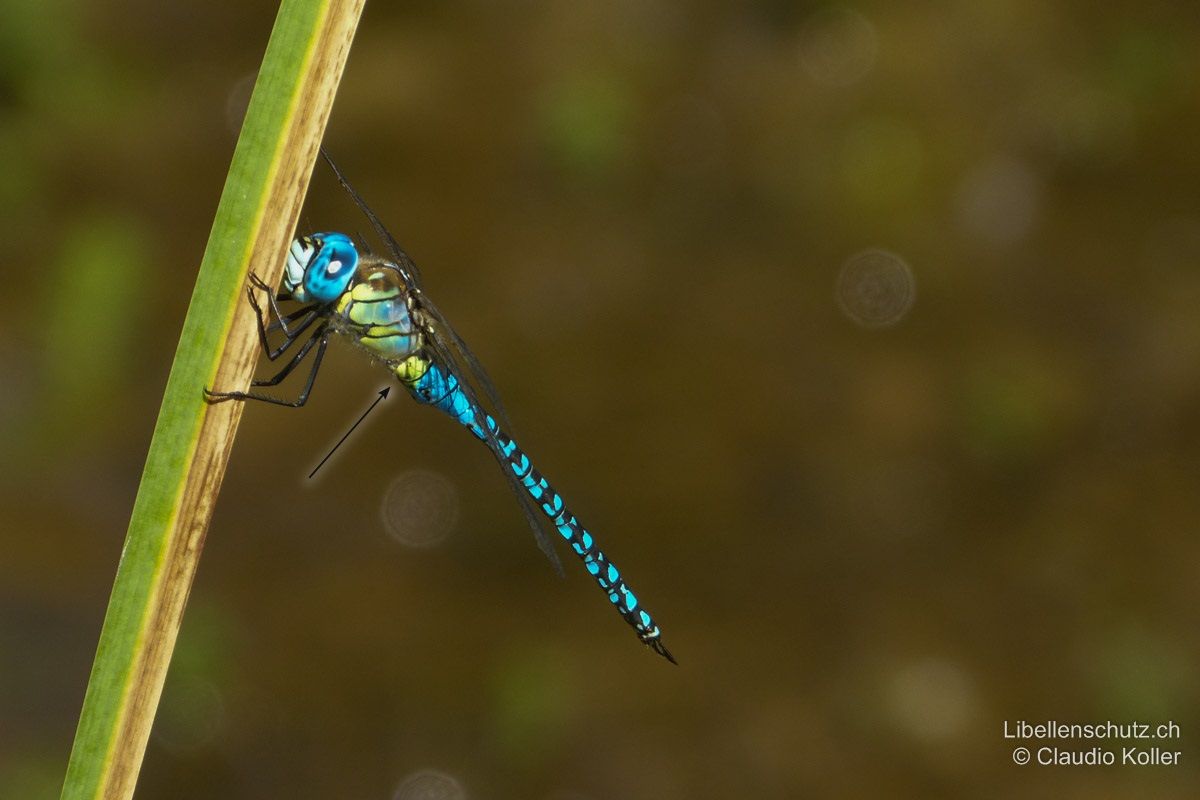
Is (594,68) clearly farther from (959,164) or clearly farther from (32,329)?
(32,329)

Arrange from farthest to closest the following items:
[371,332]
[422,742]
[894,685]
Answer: [894,685] < [422,742] < [371,332]

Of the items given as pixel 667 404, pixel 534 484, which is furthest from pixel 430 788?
pixel 667 404

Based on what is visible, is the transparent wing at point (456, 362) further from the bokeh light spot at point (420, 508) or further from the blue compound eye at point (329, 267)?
the bokeh light spot at point (420, 508)

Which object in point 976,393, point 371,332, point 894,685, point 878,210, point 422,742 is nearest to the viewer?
point 371,332

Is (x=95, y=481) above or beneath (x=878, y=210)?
beneath

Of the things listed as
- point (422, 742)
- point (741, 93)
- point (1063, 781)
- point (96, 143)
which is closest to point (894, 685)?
point (1063, 781)

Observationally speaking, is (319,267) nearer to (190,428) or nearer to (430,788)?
(190,428)
